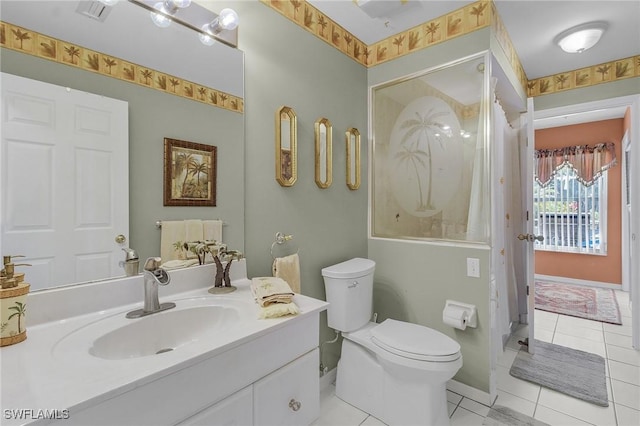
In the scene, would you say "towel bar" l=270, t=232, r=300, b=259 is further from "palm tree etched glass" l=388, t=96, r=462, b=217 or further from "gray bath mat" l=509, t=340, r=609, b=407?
"gray bath mat" l=509, t=340, r=609, b=407

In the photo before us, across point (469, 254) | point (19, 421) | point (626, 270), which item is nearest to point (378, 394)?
point (469, 254)

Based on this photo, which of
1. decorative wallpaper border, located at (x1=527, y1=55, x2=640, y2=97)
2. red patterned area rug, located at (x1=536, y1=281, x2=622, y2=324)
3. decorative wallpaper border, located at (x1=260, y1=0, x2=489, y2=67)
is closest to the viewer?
decorative wallpaper border, located at (x1=260, y1=0, x2=489, y2=67)

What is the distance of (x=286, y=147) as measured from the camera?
5.82 feet

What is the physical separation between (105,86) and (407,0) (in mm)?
1703

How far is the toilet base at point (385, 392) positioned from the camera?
1.60 metres

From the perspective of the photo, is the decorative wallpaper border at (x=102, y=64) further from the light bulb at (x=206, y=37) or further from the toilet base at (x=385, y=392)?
the toilet base at (x=385, y=392)

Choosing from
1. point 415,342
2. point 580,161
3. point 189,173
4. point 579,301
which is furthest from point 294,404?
point 580,161

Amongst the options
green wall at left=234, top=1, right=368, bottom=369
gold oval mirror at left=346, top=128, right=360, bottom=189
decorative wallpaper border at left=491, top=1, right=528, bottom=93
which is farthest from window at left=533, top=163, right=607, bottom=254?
green wall at left=234, top=1, right=368, bottom=369

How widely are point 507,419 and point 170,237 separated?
84.1 inches

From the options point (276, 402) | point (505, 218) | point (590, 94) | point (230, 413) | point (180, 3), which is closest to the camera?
point (230, 413)

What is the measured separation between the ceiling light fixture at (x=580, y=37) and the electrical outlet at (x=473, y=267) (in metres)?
1.92

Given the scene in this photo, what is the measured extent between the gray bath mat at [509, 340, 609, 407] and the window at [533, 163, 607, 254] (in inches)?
104

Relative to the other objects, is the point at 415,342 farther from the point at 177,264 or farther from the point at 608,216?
the point at 608,216

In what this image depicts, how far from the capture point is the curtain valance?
14.0ft
